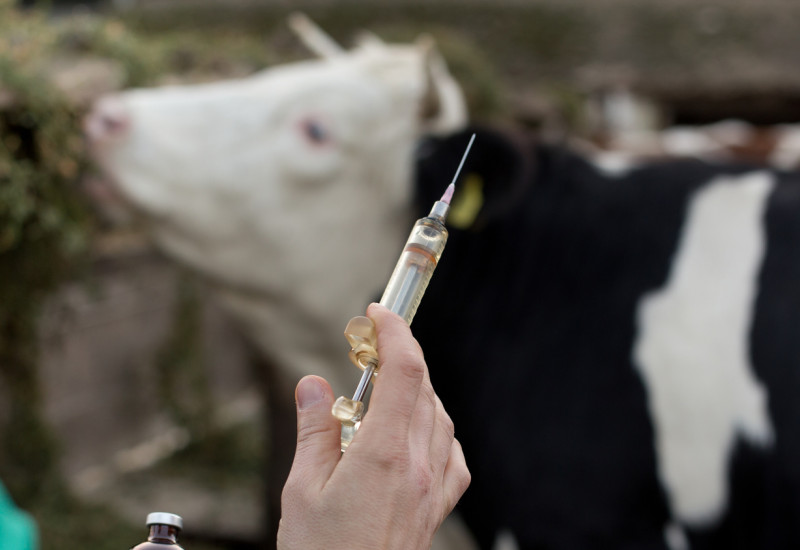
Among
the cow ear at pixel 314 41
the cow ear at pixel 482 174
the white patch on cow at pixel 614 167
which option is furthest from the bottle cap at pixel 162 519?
the cow ear at pixel 314 41

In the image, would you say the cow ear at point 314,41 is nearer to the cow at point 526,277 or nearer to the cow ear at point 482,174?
the cow at point 526,277

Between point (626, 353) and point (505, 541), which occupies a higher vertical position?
point (626, 353)

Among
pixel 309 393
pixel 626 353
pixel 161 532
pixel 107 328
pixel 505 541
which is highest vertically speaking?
pixel 309 393

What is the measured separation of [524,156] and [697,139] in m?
4.73

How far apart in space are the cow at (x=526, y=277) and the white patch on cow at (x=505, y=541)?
0.05 feet

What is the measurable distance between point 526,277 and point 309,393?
113 centimetres

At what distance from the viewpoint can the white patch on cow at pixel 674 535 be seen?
1439 mm

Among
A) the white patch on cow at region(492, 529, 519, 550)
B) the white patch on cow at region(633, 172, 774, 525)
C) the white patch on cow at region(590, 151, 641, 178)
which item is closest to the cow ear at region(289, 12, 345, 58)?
the white patch on cow at region(590, 151, 641, 178)

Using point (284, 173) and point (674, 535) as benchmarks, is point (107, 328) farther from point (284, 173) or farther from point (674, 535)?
point (674, 535)

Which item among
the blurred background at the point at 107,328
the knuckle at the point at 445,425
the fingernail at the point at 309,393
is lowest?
the blurred background at the point at 107,328

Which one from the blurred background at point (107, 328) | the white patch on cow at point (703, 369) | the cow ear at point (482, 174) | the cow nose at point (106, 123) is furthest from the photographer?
the blurred background at point (107, 328)

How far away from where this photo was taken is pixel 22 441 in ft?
8.78

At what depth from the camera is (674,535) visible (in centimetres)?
144

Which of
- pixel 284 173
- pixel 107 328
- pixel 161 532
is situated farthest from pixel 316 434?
pixel 107 328
